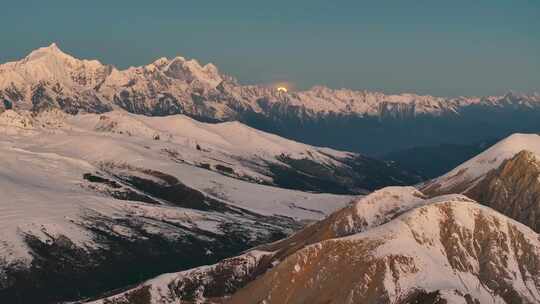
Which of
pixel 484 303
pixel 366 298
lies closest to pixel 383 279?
pixel 366 298

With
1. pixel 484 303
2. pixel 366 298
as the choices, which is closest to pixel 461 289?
pixel 484 303

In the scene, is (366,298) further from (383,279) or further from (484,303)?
(484,303)

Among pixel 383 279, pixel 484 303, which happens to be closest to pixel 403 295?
pixel 383 279

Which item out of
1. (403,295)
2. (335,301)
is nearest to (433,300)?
(403,295)

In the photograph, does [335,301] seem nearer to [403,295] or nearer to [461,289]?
[403,295]

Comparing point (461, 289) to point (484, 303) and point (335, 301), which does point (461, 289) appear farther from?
point (335, 301)
